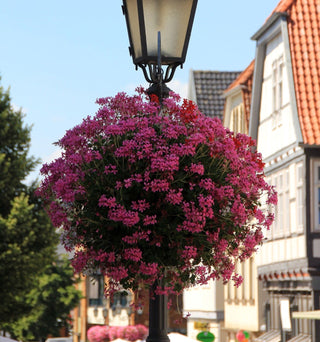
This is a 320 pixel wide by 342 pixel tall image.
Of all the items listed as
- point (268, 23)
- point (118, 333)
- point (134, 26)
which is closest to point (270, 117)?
point (268, 23)

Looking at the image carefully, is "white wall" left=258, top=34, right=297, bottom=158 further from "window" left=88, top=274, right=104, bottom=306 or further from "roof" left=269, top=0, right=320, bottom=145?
"window" left=88, top=274, right=104, bottom=306

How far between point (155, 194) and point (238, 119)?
31.5m

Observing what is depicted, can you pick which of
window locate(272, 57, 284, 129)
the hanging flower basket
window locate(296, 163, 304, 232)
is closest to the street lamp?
the hanging flower basket

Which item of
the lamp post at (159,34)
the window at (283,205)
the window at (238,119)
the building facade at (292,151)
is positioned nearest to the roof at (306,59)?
the building facade at (292,151)

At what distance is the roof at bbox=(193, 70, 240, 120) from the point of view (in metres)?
42.2

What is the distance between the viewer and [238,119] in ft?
124

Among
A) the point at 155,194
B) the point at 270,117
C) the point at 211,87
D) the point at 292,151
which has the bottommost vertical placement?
the point at 155,194

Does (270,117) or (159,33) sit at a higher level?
(270,117)

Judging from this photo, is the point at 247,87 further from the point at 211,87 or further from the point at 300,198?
the point at 300,198

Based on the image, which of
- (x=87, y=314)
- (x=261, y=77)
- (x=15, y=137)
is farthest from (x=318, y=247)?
(x=87, y=314)

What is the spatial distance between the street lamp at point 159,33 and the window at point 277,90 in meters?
23.0

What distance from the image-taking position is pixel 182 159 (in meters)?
6.46

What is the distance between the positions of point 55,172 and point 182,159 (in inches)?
35.5

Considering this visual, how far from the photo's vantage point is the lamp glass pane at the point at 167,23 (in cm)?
730
